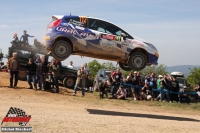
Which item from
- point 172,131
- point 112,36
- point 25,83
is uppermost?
point 112,36

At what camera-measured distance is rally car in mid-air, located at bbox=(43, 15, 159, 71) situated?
43.9 feet

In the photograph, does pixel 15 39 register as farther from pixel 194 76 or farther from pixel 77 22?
pixel 194 76

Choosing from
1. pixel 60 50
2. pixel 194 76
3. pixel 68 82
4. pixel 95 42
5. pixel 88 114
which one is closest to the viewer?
pixel 60 50

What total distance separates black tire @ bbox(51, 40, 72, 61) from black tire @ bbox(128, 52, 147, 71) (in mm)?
2579

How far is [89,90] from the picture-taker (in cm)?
2500

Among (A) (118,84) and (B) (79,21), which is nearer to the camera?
(B) (79,21)

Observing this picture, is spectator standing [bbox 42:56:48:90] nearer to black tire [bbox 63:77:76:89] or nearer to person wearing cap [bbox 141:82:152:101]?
black tire [bbox 63:77:76:89]

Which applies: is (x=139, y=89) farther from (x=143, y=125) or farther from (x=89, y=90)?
(x=143, y=125)

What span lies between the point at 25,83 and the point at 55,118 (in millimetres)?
11375

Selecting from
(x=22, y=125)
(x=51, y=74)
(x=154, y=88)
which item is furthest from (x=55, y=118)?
(x=154, y=88)

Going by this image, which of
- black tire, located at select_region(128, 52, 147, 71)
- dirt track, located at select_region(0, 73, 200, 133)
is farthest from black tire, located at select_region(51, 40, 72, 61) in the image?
black tire, located at select_region(128, 52, 147, 71)

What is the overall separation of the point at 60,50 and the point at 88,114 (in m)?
2.70

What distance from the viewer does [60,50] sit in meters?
13.3

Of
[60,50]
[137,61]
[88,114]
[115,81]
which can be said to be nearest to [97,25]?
[60,50]
